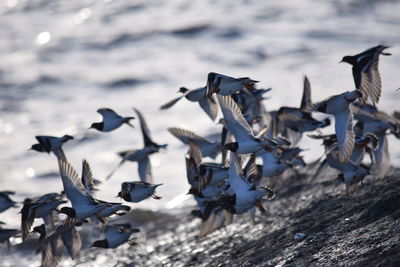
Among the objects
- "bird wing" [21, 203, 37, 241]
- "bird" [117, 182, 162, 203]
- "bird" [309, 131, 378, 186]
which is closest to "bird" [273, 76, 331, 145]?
"bird" [309, 131, 378, 186]

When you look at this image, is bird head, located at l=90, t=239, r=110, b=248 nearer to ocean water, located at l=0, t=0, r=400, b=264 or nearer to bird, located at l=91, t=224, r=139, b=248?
bird, located at l=91, t=224, r=139, b=248

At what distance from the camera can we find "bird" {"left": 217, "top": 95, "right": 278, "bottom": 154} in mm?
5688

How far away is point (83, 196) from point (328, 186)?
299cm

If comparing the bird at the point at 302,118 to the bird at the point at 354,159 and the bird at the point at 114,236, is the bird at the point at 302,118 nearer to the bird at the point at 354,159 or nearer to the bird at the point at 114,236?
the bird at the point at 354,159

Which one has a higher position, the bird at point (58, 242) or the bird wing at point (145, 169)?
the bird wing at point (145, 169)

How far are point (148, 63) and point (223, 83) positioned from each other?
9667 mm

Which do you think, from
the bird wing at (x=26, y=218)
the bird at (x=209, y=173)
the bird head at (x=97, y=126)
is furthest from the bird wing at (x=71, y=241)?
the bird at (x=209, y=173)

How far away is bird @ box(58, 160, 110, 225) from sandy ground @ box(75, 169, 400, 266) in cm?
121

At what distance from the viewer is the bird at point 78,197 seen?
572cm

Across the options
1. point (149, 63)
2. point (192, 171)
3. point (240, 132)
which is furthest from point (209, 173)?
point (149, 63)

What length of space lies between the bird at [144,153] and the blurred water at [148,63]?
1.86 meters

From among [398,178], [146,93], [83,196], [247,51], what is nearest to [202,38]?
[247,51]

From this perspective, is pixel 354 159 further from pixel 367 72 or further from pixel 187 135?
pixel 187 135

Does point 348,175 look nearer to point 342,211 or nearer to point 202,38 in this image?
point 342,211
